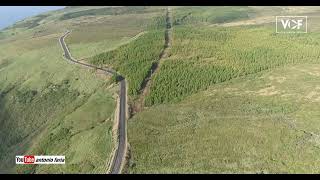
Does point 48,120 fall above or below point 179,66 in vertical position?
below

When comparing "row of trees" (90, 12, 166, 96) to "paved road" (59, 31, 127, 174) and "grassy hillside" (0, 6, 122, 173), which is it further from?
"grassy hillside" (0, 6, 122, 173)

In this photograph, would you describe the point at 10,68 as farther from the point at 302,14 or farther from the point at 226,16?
the point at 302,14

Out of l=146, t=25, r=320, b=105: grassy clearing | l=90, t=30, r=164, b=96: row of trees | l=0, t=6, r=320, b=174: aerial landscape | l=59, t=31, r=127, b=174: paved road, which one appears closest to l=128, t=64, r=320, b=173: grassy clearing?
l=0, t=6, r=320, b=174: aerial landscape

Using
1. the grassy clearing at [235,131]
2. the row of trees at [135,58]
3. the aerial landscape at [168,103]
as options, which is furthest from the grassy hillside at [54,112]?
the grassy clearing at [235,131]

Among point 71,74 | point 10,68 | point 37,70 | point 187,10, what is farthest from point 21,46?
point 187,10
